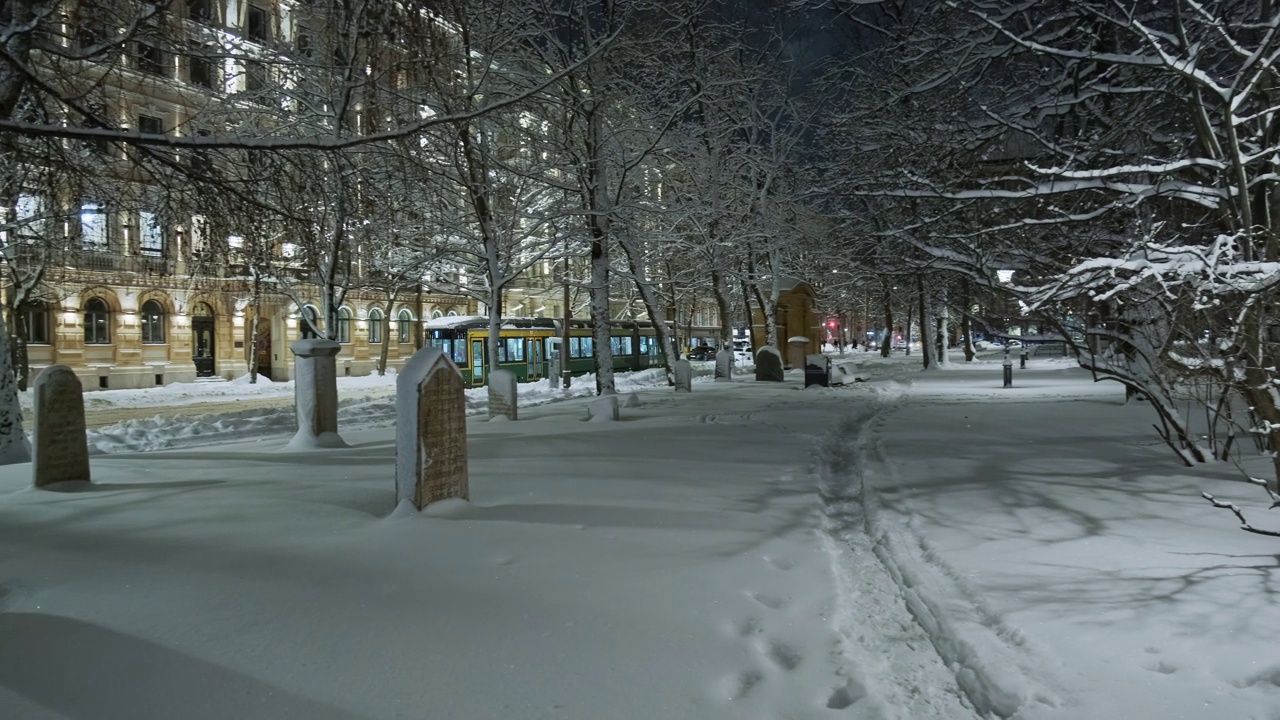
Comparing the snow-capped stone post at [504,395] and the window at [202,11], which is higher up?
the window at [202,11]

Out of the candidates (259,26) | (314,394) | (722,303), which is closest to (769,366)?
(722,303)

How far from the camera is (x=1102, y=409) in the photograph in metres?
16.1

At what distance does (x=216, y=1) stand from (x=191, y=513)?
6.46 metres

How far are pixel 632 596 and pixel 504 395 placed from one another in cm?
1034

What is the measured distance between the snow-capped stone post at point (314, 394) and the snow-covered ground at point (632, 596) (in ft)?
5.85

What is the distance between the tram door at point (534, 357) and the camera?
33375mm

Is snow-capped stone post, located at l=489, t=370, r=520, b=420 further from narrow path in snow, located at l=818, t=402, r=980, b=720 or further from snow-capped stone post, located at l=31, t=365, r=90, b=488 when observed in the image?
narrow path in snow, located at l=818, t=402, r=980, b=720

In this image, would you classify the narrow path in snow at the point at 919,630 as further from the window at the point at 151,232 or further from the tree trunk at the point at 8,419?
the tree trunk at the point at 8,419

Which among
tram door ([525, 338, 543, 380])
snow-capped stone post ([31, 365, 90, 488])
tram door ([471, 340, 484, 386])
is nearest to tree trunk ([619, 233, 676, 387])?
tram door ([525, 338, 543, 380])

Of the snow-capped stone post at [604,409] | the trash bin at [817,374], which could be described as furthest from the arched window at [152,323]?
the snow-capped stone post at [604,409]

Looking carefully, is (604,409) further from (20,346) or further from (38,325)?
(38,325)

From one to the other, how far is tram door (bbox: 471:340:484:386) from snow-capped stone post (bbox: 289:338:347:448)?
19.9 m

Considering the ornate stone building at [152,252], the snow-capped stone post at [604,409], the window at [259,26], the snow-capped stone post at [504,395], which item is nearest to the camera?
the ornate stone building at [152,252]

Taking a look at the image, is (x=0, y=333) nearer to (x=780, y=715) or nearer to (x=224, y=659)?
(x=224, y=659)
